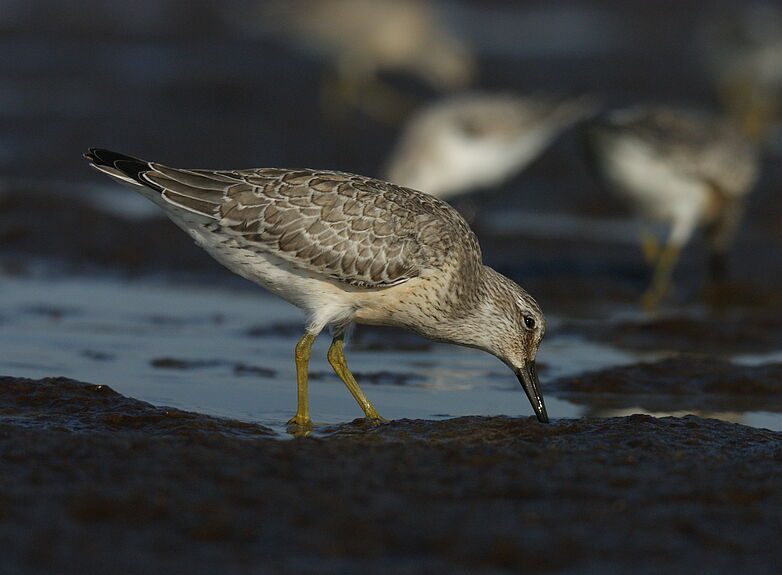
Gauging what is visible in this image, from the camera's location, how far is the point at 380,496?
539cm

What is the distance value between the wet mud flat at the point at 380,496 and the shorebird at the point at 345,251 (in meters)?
0.73

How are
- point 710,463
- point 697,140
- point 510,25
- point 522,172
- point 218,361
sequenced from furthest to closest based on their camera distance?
point 510,25, point 522,172, point 697,140, point 218,361, point 710,463

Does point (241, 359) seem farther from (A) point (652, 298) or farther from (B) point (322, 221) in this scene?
(A) point (652, 298)

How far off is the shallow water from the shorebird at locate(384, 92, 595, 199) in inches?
106

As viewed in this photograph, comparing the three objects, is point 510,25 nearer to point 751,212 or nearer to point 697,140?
point 751,212

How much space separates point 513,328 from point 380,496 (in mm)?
2321

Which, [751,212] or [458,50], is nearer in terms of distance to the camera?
[751,212]

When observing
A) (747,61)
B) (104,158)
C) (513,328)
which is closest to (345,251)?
(513,328)

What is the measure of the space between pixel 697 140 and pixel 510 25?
53.2 feet

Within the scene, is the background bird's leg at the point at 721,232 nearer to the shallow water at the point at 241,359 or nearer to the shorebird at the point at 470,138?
the shorebird at the point at 470,138

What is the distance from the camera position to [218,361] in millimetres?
8734

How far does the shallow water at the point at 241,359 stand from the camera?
25.6 feet

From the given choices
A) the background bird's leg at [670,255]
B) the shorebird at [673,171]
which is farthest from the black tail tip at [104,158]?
the background bird's leg at [670,255]

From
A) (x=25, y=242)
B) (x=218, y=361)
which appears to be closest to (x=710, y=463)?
(x=218, y=361)
